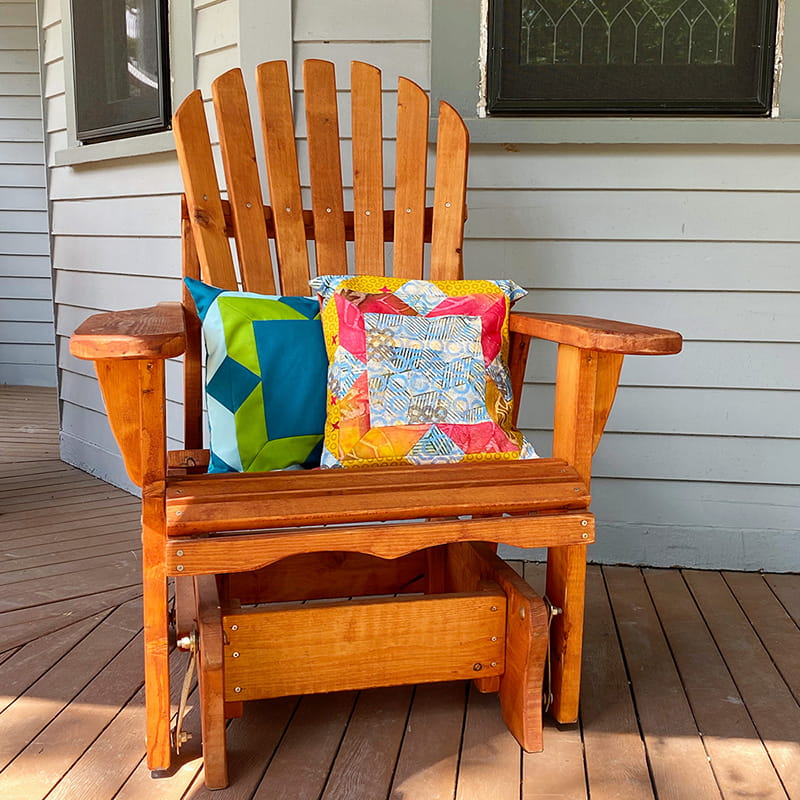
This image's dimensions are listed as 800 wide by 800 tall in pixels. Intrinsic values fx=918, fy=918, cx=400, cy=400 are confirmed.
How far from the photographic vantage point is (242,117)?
203 cm

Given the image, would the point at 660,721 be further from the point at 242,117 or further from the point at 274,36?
the point at 274,36

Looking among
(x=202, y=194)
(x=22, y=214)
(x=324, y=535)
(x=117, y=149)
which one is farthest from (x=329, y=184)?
(x=22, y=214)

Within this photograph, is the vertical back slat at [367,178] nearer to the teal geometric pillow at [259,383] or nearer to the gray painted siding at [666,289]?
the gray painted siding at [666,289]

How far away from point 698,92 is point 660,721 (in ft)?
4.95

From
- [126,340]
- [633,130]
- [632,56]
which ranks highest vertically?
[632,56]

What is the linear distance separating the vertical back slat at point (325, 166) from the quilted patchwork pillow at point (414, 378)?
1.01 ft

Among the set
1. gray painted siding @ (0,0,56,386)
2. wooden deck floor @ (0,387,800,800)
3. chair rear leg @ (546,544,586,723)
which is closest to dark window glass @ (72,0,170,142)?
wooden deck floor @ (0,387,800,800)

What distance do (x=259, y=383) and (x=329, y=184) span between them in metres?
0.63

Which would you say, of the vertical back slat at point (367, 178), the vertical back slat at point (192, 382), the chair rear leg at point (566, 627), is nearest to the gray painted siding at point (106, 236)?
the vertical back slat at point (367, 178)

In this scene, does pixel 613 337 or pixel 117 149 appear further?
pixel 117 149

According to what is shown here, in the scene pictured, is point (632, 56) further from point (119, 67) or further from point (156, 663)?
point (156, 663)

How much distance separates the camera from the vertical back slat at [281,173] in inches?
80.7

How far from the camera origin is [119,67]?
291 centimetres

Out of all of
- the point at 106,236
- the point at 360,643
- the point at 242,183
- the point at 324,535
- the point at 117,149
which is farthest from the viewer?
the point at 106,236
